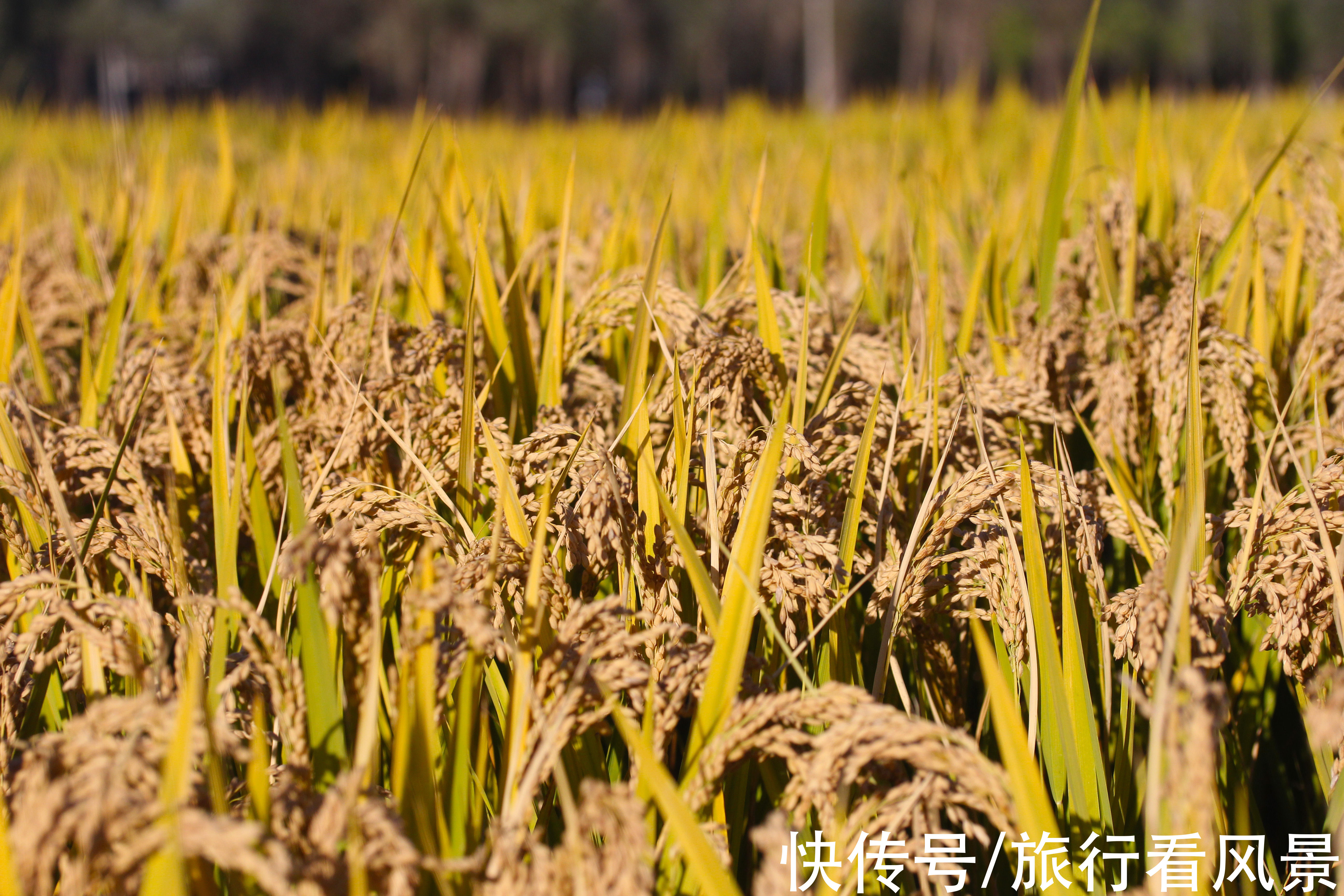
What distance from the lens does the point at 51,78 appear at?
1548 inches

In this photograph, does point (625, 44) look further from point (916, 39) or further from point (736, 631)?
point (736, 631)

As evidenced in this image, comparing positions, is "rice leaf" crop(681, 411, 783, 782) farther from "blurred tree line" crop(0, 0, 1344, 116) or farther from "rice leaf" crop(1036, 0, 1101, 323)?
"blurred tree line" crop(0, 0, 1344, 116)

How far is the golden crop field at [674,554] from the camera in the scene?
25.1 inches

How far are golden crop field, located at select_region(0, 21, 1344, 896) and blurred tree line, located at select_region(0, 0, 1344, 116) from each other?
36.6 meters

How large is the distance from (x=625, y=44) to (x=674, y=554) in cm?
4975

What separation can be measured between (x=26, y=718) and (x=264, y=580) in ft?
0.84

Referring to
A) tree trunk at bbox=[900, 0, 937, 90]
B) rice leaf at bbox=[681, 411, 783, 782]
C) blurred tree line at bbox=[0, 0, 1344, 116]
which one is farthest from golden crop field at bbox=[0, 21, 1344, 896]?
tree trunk at bbox=[900, 0, 937, 90]

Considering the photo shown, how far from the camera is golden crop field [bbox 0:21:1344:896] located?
64 cm

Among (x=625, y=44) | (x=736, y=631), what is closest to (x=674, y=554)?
(x=736, y=631)

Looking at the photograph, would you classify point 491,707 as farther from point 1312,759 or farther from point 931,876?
point 1312,759

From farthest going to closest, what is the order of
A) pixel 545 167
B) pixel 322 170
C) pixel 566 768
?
pixel 322 170 < pixel 545 167 < pixel 566 768

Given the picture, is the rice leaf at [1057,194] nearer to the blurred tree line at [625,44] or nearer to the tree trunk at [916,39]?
the blurred tree line at [625,44]

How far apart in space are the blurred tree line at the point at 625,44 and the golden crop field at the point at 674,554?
36592 mm

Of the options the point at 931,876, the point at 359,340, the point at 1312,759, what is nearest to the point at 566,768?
the point at 931,876
